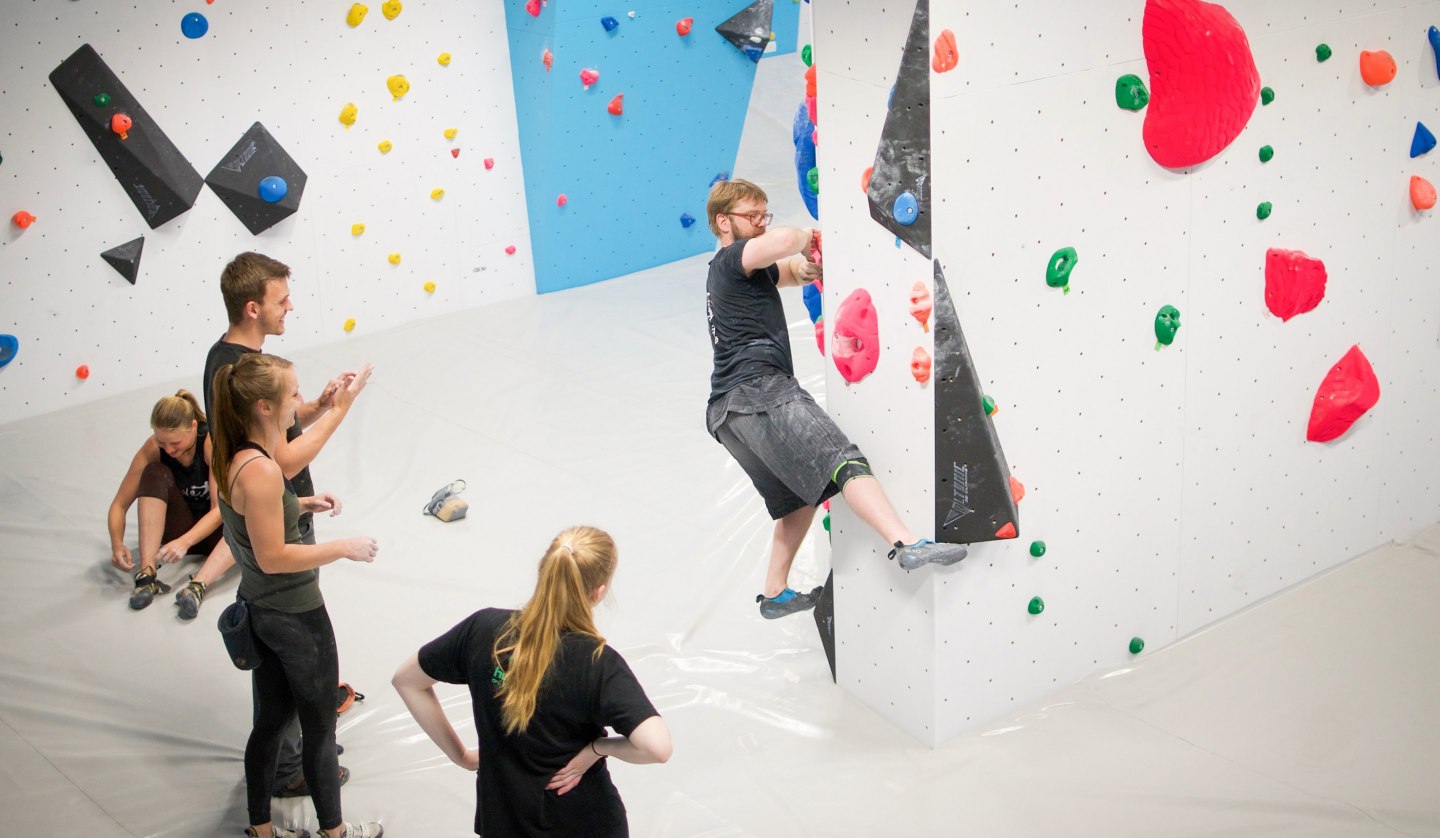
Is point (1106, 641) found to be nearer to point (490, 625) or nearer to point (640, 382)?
point (490, 625)

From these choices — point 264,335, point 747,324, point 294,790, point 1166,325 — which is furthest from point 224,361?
point 1166,325

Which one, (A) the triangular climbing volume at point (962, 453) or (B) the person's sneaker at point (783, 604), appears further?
(B) the person's sneaker at point (783, 604)

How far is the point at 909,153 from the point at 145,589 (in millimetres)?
2765

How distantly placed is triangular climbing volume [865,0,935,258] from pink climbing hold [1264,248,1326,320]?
1195 mm

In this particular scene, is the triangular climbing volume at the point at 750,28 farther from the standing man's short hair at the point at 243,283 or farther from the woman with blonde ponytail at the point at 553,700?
the woman with blonde ponytail at the point at 553,700

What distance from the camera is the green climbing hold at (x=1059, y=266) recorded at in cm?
299

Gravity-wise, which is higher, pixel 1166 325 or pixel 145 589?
pixel 1166 325

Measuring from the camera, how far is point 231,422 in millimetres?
2656

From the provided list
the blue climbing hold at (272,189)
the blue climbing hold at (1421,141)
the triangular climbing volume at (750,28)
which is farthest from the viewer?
the triangular climbing volume at (750,28)

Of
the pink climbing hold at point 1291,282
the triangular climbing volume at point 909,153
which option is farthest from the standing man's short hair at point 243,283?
the pink climbing hold at point 1291,282

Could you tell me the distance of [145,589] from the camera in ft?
13.4

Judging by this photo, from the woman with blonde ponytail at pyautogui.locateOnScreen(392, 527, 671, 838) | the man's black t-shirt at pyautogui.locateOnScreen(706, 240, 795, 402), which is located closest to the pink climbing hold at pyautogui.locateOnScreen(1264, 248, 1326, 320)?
the man's black t-shirt at pyautogui.locateOnScreen(706, 240, 795, 402)

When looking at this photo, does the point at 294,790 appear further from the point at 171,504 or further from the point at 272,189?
the point at 272,189

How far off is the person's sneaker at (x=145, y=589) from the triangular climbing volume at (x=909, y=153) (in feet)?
8.53
